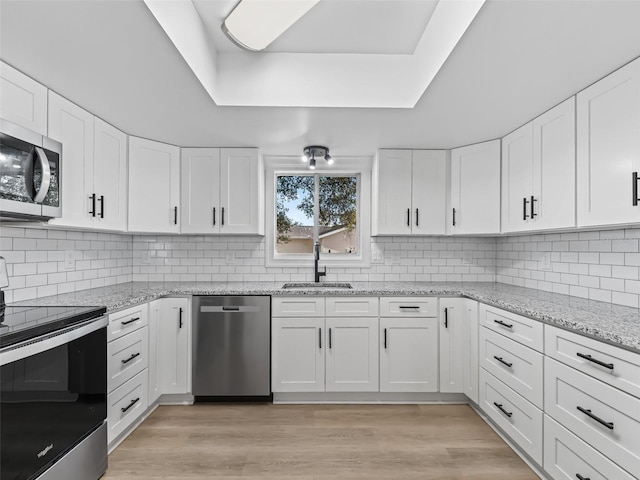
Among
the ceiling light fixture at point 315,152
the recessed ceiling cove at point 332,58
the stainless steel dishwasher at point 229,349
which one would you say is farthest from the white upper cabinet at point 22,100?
the ceiling light fixture at point 315,152

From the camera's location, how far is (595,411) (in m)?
1.52

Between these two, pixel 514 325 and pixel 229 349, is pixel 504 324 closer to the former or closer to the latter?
pixel 514 325

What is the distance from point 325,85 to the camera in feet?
7.32

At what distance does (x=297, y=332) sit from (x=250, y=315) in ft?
1.35

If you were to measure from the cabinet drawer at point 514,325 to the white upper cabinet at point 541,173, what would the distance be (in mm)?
659

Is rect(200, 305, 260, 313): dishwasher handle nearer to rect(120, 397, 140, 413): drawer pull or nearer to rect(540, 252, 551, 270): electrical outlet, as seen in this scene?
rect(120, 397, 140, 413): drawer pull

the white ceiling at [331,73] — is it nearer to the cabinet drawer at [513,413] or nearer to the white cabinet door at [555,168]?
the white cabinet door at [555,168]

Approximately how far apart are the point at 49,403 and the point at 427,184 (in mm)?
3073

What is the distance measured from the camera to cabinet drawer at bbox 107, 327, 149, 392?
2107 millimetres

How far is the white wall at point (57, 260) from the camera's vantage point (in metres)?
2.12

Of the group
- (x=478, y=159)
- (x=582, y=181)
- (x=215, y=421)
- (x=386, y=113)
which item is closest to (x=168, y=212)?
(x=215, y=421)

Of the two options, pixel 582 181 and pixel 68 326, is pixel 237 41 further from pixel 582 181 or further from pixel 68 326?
pixel 582 181

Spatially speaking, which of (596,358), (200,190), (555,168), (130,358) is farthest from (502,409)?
(200,190)

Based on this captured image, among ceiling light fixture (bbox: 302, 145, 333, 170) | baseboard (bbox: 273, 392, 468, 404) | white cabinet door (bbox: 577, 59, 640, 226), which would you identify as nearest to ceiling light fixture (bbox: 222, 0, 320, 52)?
ceiling light fixture (bbox: 302, 145, 333, 170)
